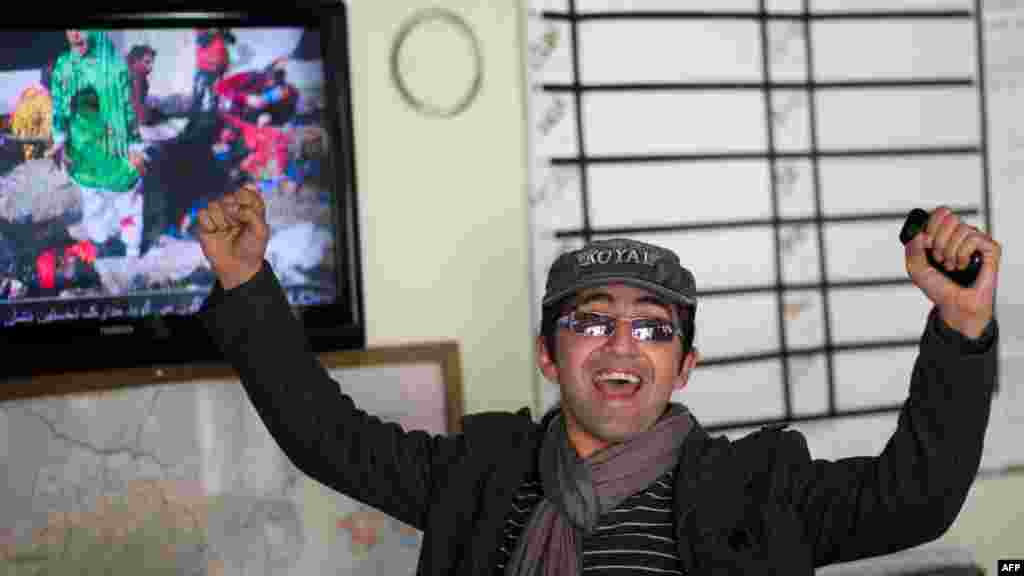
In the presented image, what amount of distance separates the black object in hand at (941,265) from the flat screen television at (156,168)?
3.87 feet

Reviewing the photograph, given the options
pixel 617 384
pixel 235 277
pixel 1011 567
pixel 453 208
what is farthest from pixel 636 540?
pixel 1011 567

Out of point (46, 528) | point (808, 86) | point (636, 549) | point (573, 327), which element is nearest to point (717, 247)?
point (808, 86)

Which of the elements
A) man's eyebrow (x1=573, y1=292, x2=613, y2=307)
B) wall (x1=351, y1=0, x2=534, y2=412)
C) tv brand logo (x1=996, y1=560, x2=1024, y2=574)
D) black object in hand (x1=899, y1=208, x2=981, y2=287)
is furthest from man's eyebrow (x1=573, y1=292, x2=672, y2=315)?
tv brand logo (x1=996, y1=560, x2=1024, y2=574)

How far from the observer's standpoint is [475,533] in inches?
61.6

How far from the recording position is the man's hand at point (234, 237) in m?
1.51

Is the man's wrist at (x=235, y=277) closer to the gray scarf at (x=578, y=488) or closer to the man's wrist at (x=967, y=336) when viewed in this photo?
the gray scarf at (x=578, y=488)

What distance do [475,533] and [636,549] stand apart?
0.24 metres

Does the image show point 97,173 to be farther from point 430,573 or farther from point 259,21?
point 430,573

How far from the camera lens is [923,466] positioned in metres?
1.35

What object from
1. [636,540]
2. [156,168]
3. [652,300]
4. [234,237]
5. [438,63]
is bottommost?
[636,540]

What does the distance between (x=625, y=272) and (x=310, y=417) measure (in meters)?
→ 0.50

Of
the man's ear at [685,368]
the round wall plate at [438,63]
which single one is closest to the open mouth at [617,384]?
the man's ear at [685,368]

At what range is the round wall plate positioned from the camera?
2.27m

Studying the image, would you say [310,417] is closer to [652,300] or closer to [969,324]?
[652,300]
